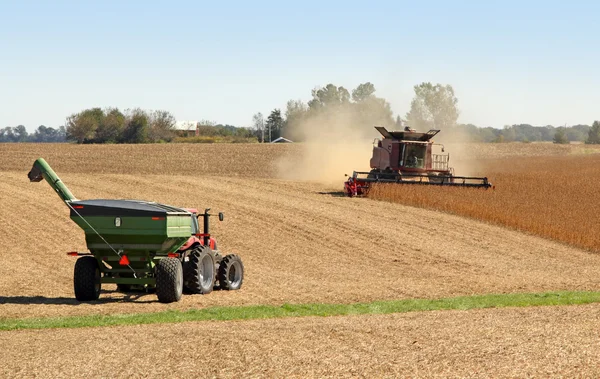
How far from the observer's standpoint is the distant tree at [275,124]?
13325 centimetres

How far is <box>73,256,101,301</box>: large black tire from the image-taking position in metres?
18.5

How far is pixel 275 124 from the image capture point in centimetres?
13600

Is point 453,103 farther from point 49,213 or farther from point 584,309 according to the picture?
point 584,309

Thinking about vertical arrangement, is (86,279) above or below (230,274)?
above

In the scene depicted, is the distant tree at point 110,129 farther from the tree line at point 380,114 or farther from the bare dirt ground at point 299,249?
the bare dirt ground at point 299,249

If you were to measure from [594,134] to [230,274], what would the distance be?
160m

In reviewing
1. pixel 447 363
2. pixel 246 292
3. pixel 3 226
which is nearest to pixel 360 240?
pixel 246 292

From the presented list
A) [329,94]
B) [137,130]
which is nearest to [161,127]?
[137,130]

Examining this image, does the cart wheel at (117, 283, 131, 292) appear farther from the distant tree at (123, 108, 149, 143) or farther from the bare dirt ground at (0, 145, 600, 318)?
the distant tree at (123, 108, 149, 143)

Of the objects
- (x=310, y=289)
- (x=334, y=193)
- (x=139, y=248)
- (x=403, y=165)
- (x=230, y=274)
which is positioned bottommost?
(x=310, y=289)

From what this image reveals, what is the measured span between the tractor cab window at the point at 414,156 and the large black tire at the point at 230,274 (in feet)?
82.1

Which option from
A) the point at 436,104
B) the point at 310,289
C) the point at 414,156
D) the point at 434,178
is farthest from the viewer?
the point at 436,104

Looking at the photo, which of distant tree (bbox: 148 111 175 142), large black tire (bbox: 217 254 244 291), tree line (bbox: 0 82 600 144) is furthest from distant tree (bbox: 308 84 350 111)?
large black tire (bbox: 217 254 244 291)

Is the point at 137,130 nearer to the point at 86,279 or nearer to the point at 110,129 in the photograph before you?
the point at 110,129
